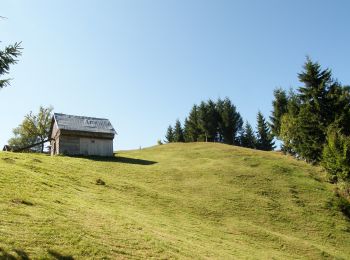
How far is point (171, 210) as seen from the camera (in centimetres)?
3356

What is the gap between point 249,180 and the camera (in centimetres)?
4797

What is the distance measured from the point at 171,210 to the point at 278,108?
6272 cm

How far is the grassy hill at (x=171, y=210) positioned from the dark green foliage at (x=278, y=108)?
1175 inches

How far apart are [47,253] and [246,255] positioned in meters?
13.0

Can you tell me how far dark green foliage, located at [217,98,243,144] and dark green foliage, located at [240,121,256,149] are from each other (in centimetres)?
290

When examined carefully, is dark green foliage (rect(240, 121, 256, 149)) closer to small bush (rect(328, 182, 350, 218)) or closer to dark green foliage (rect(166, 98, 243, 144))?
dark green foliage (rect(166, 98, 243, 144))

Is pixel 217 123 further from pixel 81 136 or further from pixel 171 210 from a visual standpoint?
pixel 171 210

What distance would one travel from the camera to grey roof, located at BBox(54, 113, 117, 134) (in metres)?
62.3

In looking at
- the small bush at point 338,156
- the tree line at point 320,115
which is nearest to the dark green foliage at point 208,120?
the tree line at point 320,115

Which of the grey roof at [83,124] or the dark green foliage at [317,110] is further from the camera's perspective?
the grey roof at [83,124]

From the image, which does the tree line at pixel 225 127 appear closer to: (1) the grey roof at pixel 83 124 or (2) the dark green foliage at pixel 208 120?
(2) the dark green foliage at pixel 208 120

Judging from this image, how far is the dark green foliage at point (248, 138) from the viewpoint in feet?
359

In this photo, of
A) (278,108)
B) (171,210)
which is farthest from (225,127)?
Result: (171,210)

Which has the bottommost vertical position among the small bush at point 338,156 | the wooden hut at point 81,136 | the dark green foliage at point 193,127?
the small bush at point 338,156
